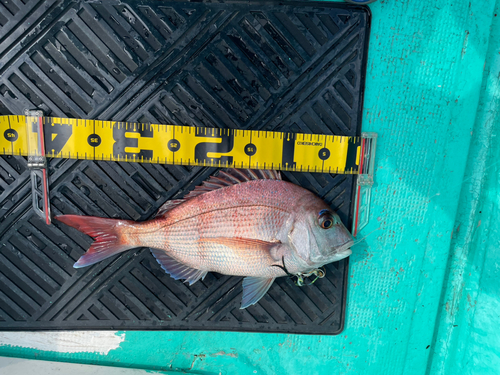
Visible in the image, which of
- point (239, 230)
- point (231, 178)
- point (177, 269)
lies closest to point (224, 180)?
point (231, 178)

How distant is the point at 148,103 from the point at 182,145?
0.36 m

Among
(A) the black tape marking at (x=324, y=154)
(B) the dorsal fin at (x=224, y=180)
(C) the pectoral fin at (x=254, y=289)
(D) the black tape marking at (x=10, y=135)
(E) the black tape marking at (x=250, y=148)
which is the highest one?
(A) the black tape marking at (x=324, y=154)

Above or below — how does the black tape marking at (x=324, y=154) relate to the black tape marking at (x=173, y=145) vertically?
above

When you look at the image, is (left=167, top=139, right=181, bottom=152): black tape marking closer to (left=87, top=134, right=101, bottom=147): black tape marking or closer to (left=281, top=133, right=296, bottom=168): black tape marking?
(left=87, top=134, right=101, bottom=147): black tape marking

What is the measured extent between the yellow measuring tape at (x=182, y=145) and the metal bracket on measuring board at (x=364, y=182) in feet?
0.15

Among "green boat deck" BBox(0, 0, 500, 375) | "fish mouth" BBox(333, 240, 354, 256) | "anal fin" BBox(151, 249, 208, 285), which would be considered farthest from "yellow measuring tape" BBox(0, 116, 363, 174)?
"anal fin" BBox(151, 249, 208, 285)

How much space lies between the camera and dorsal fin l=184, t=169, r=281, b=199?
1.78 metres

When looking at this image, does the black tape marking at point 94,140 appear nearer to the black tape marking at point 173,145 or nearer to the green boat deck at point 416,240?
the black tape marking at point 173,145

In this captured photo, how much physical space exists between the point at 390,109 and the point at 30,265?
2.73m

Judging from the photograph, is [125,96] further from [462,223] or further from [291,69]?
[462,223]

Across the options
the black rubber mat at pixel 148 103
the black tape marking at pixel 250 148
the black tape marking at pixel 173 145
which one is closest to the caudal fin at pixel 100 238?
the black rubber mat at pixel 148 103

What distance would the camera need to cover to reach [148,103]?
1.80 metres

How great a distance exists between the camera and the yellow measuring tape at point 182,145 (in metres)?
1.78

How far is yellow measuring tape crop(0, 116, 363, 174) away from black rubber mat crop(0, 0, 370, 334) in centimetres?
7
